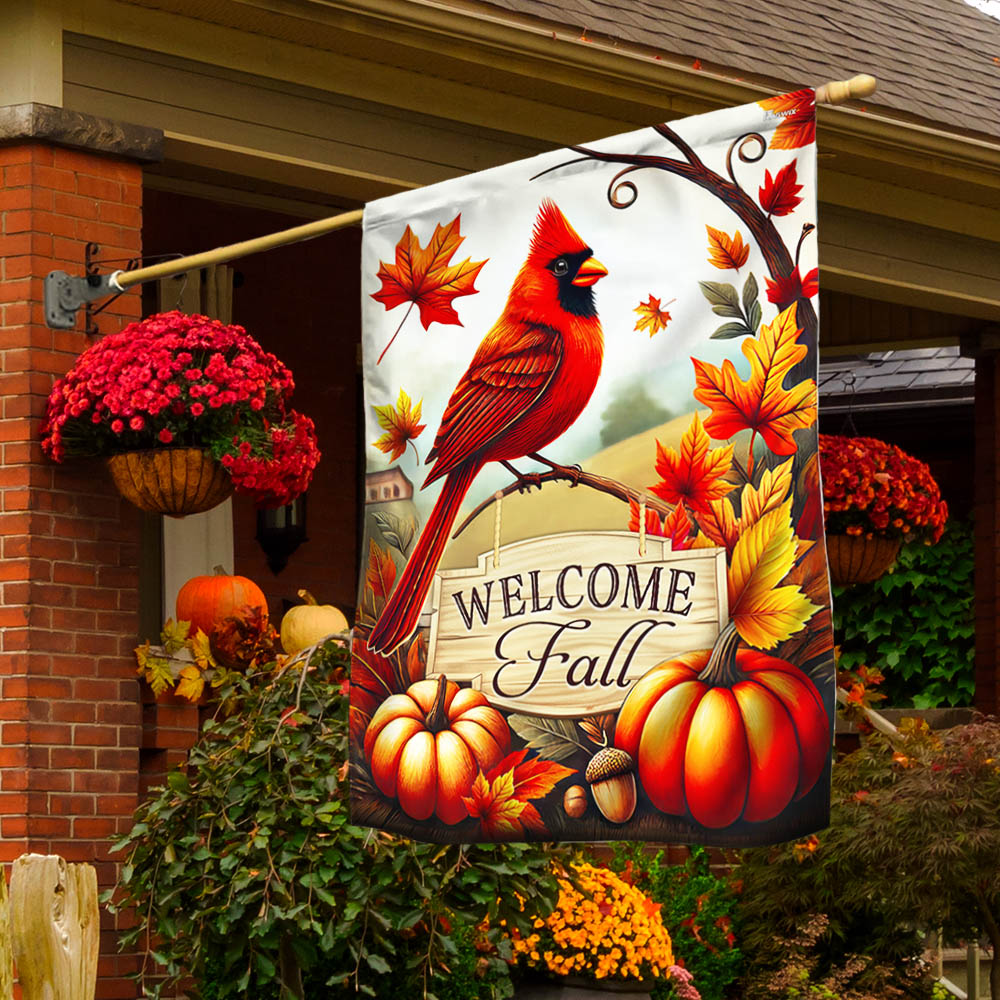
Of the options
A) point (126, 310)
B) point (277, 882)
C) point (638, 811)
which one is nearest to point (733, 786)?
point (638, 811)

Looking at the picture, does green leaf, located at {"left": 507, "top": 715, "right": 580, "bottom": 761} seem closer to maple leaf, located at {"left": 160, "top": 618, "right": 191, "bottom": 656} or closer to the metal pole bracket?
maple leaf, located at {"left": 160, "top": 618, "right": 191, "bottom": 656}

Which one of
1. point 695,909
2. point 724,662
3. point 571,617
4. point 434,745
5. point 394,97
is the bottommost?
point 695,909

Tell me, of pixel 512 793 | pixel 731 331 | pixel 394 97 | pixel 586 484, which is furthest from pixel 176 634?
Answer: pixel 731 331

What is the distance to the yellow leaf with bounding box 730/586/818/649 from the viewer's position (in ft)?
13.2

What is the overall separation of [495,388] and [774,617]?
99cm

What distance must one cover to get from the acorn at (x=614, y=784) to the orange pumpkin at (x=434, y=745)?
27 cm

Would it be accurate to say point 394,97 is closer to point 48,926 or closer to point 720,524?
point 720,524

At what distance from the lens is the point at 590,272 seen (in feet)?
14.4

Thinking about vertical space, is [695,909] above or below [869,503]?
below

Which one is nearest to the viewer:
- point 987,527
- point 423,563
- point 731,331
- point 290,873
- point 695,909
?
point 731,331

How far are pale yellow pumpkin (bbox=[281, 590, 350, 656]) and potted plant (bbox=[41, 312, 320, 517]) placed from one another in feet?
4.10

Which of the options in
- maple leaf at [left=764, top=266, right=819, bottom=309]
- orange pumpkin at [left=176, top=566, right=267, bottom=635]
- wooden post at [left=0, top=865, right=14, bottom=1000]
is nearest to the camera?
wooden post at [left=0, top=865, right=14, bottom=1000]

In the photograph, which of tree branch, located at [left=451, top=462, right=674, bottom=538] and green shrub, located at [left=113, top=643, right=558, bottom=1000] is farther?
green shrub, located at [left=113, top=643, right=558, bottom=1000]

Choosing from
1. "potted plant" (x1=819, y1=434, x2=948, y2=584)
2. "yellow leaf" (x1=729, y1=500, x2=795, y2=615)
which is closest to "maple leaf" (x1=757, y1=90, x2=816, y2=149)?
"yellow leaf" (x1=729, y1=500, x2=795, y2=615)
